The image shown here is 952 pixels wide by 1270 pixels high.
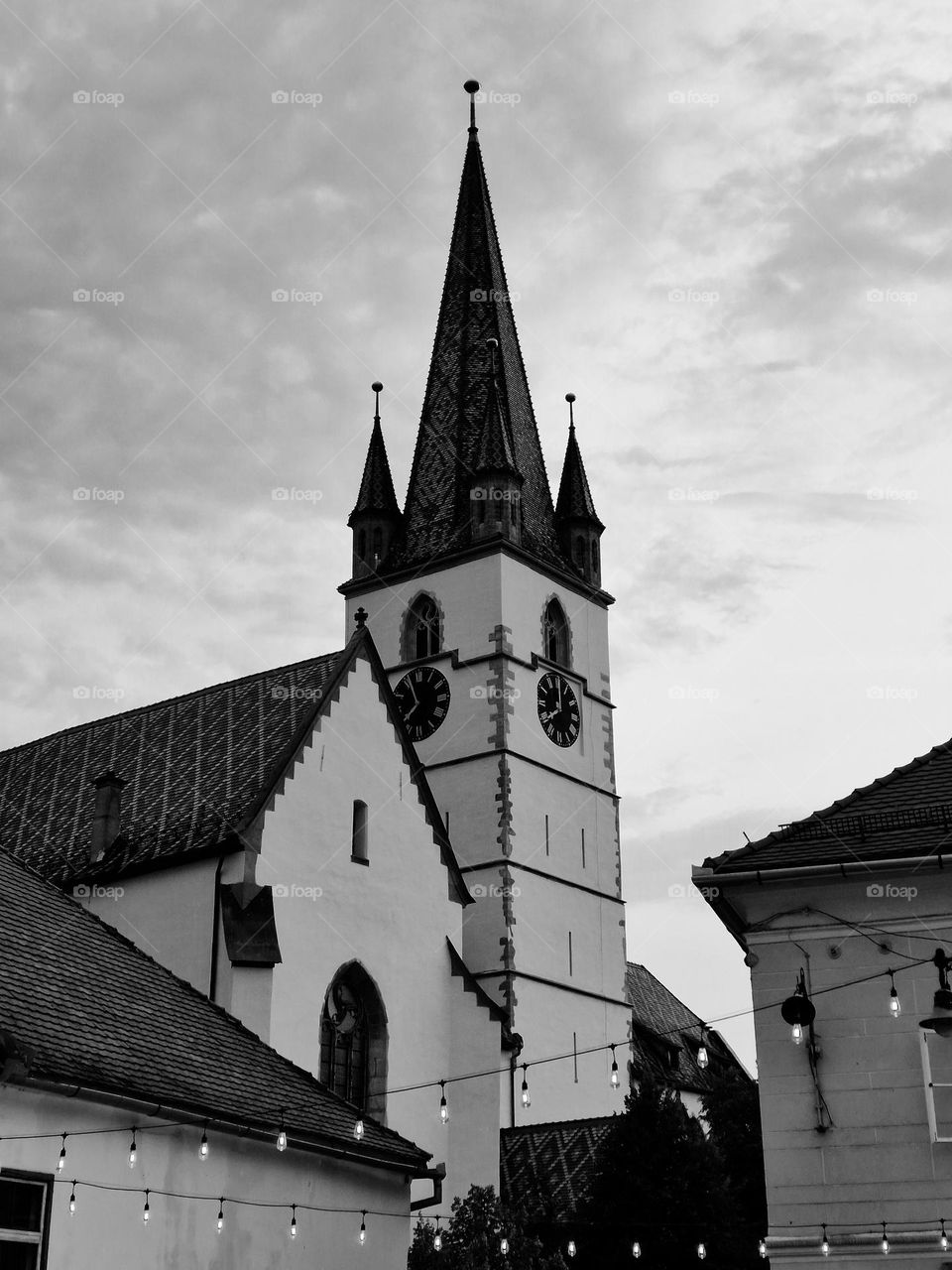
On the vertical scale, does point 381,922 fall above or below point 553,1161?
above

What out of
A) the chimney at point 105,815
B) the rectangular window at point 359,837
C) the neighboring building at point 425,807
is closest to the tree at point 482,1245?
the neighboring building at point 425,807

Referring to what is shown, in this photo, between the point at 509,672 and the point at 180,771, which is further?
the point at 509,672

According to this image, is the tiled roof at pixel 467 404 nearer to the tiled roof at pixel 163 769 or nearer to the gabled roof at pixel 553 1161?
the tiled roof at pixel 163 769

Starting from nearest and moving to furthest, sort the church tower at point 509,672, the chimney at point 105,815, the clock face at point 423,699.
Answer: the chimney at point 105,815 < the church tower at point 509,672 < the clock face at point 423,699

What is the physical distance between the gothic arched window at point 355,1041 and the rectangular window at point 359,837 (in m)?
1.91

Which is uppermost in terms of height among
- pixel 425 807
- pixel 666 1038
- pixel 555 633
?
pixel 555 633

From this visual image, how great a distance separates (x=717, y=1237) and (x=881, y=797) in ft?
34.8

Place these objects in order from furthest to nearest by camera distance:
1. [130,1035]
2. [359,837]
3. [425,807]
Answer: [425,807], [359,837], [130,1035]

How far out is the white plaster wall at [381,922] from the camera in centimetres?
2956

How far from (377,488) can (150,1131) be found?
115 feet

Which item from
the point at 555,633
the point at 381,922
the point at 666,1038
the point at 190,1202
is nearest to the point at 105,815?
the point at 381,922

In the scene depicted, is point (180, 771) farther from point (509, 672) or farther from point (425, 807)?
point (509, 672)

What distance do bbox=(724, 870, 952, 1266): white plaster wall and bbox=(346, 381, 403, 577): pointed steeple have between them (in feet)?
108

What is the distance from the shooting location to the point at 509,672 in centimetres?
4606
